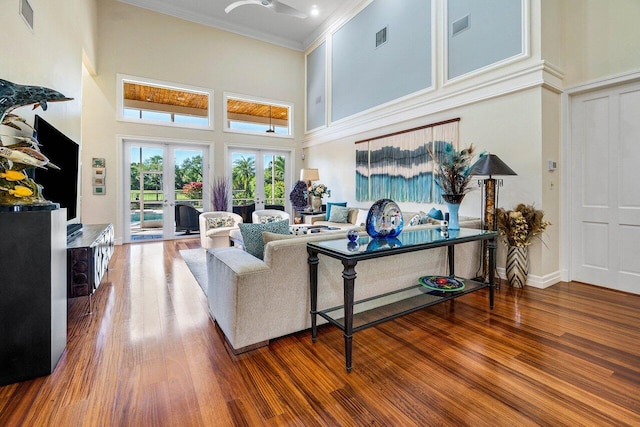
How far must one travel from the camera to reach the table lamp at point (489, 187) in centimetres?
320

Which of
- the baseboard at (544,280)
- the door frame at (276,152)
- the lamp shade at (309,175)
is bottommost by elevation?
the baseboard at (544,280)

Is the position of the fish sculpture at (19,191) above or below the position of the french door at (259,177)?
below

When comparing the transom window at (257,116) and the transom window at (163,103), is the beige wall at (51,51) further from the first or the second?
the transom window at (257,116)

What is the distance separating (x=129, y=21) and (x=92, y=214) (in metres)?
4.00

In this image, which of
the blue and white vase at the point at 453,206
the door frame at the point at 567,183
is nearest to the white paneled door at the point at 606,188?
the door frame at the point at 567,183

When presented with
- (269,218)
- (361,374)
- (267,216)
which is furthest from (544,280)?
(267,216)

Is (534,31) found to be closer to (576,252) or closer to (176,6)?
(576,252)

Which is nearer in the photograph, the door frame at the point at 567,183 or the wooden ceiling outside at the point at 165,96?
the door frame at the point at 567,183

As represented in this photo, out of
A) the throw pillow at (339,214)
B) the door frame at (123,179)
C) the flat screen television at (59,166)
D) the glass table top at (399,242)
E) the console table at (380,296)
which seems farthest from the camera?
the door frame at (123,179)

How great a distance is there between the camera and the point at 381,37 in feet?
A: 18.3

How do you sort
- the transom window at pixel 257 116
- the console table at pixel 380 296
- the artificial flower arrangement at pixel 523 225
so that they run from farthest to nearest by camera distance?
the transom window at pixel 257 116
the artificial flower arrangement at pixel 523 225
the console table at pixel 380 296

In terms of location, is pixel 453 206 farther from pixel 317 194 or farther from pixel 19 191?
pixel 317 194

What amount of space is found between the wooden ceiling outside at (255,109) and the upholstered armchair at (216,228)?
318cm

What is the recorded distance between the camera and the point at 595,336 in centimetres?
226
